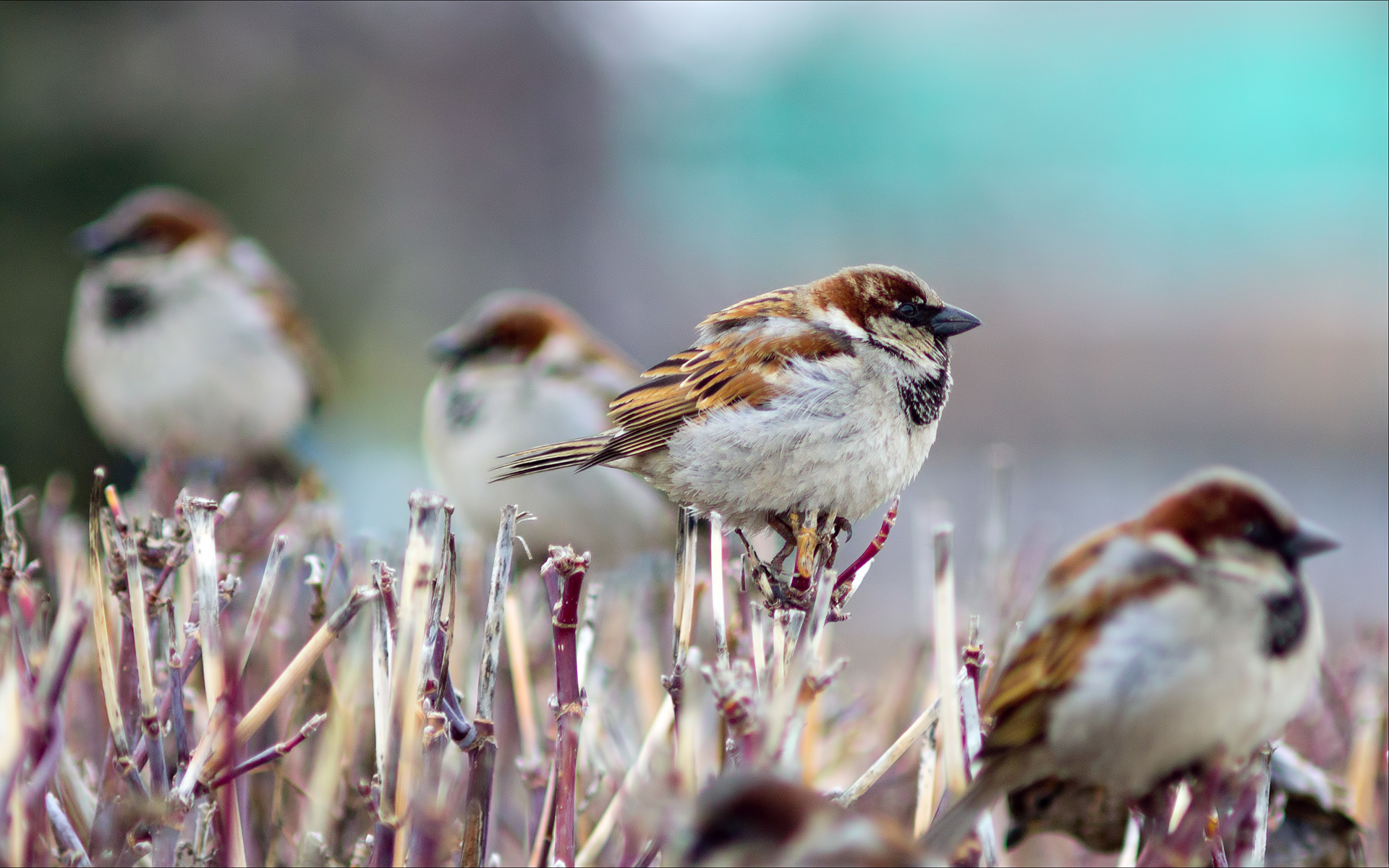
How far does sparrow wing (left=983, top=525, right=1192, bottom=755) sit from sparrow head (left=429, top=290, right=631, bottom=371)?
2.86 m

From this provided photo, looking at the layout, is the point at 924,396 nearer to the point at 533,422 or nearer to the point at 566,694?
the point at 566,694

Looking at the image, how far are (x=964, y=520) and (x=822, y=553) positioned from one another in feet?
22.0

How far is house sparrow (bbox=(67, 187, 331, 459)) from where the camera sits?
454 cm

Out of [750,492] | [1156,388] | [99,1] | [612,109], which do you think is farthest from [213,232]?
[1156,388]

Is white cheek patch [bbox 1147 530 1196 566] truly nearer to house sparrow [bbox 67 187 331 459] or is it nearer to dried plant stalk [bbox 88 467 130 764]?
dried plant stalk [bbox 88 467 130 764]

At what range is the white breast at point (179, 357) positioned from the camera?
4547 mm

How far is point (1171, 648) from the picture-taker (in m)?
0.91

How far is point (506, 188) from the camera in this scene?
28.6ft

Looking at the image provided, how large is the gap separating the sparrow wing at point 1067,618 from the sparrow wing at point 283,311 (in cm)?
431

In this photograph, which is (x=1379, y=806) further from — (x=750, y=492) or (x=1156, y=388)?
(x=1156, y=388)

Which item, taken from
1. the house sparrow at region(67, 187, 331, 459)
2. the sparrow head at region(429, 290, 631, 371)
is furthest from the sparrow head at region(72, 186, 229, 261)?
the sparrow head at region(429, 290, 631, 371)

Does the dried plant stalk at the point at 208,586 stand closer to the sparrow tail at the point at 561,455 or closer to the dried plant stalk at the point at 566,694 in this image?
the dried plant stalk at the point at 566,694

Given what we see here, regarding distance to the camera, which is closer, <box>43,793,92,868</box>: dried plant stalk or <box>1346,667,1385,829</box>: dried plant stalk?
<box>43,793,92,868</box>: dried plant stalk

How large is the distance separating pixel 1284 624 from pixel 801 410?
106 cm
